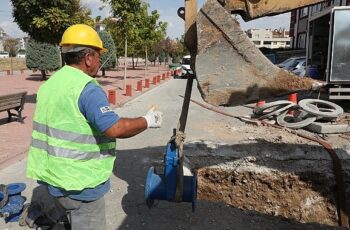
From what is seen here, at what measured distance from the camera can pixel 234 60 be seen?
10.8ft

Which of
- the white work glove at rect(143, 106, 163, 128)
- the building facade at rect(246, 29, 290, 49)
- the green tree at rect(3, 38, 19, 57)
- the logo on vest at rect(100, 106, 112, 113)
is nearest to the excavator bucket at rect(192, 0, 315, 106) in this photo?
the white work glove at rect(143, 106, 163, 128)

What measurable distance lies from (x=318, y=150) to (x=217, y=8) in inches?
129

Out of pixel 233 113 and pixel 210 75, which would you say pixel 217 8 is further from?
pixel 233 113

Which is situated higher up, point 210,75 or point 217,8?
point 217,8

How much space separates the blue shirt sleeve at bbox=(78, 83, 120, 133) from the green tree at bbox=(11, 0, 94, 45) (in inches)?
411

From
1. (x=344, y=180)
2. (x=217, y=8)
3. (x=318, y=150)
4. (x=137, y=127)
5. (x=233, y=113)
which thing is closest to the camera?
(x=137, y=127)

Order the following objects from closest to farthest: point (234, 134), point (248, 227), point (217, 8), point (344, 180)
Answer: point (217, 8) → point (248, 227) → point (344, 180) → point (234, 134)

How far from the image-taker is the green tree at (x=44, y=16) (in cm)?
1205

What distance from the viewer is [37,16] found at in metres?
12.2

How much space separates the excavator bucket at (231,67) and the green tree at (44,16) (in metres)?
9.95

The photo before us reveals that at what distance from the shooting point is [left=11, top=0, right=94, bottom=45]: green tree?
12055mm

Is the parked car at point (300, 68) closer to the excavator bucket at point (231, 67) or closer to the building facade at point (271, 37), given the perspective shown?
the excavator bucket at point (231, 67)

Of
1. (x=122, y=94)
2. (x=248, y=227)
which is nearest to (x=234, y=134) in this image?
(x=248, y=227)

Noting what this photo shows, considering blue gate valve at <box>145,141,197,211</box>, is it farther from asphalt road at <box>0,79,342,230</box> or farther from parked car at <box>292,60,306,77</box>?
parked car at <box>292,60,306,77</box>
